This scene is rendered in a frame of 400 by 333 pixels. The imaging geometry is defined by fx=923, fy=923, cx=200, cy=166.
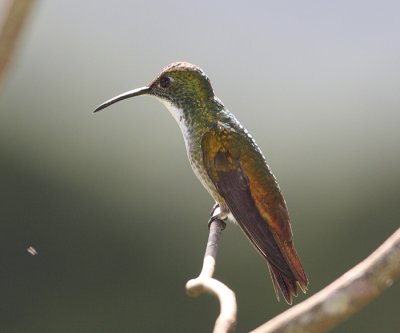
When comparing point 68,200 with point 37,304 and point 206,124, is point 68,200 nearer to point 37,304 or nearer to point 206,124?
point 37,304

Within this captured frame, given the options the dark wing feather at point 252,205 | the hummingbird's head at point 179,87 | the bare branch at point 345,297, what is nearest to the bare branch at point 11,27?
the bare branch at point 345,297

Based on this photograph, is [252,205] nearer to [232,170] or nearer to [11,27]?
[232,170]

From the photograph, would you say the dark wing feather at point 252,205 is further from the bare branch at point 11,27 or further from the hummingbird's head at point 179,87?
the bare branch at point 11,27

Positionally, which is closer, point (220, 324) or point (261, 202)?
point (220, 324)

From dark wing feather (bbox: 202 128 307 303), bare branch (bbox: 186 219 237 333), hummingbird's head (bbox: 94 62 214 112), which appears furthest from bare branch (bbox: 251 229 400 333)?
hummingbird's head (bbox: 94 62 214 112)

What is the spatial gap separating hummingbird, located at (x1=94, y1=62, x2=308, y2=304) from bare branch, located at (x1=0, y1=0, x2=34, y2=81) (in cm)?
179

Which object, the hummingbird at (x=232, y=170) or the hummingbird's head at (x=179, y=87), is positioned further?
the hummingbird's head at (x=179, y=87)

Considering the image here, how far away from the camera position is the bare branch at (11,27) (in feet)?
3.65

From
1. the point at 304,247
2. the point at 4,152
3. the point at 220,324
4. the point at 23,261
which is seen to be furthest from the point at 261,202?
the point at 4,152

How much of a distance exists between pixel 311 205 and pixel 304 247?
41cm

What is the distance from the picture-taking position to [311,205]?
5855 mm

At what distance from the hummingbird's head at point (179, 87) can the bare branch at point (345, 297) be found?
209 centimetres

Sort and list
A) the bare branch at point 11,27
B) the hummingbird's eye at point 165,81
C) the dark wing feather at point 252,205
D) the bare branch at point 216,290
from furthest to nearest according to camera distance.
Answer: the hummingbird's eye at point 165,81
the dark wing feather at point 252,205
the bare branch at point 216,290
the bare branch at point 11,27

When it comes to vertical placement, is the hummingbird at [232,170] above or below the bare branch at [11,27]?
below
